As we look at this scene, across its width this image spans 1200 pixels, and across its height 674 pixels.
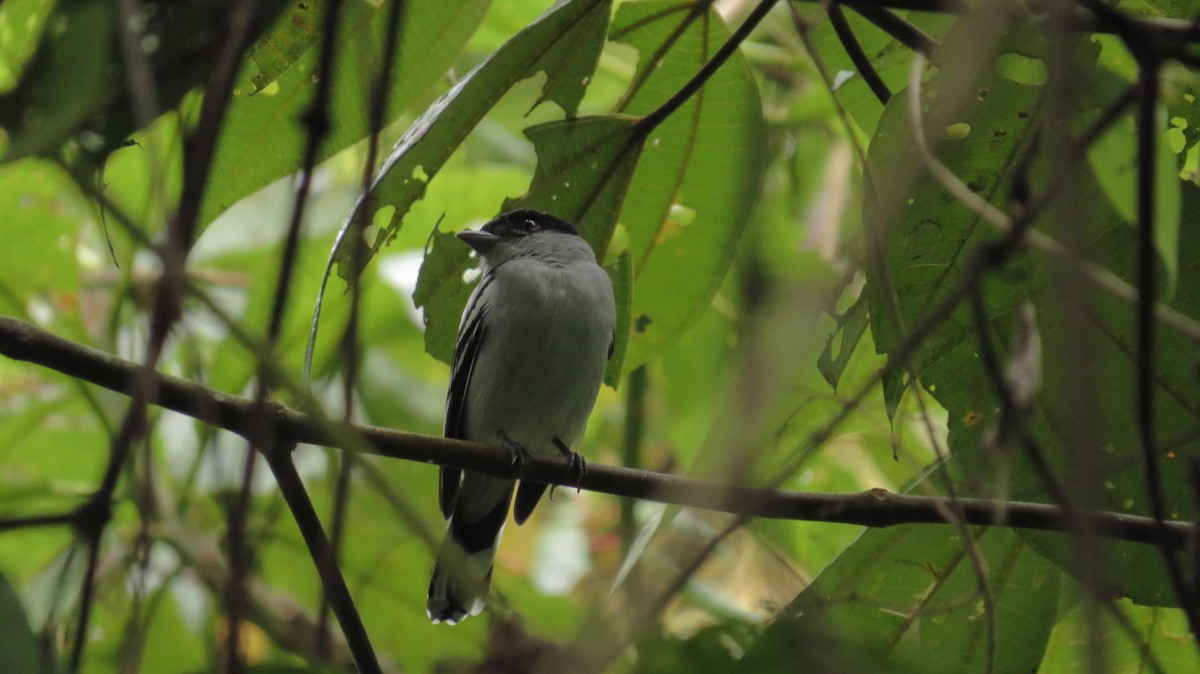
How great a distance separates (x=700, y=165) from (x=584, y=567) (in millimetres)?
3129

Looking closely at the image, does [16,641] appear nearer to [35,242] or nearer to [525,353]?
[525,353]

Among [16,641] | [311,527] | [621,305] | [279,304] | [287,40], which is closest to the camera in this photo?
[279,304]

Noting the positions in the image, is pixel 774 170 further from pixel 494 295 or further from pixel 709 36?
pixel 709 36

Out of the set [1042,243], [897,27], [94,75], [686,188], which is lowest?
[686,188]

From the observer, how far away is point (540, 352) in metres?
4.07

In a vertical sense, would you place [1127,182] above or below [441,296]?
above

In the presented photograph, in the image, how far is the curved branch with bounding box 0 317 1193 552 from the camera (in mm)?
2023

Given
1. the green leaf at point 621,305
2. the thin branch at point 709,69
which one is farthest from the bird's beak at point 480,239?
the thin branch at point 709,69

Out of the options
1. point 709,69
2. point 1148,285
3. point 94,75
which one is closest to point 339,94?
point 709,69

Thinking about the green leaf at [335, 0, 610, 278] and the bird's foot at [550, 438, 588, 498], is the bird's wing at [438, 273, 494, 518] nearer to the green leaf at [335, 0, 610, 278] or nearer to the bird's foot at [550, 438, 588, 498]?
the bird's foot at [550, 438, 588, 498]

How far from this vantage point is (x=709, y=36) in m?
3.10

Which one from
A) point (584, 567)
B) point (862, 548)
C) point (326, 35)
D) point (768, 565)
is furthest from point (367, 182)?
point (584, 567)

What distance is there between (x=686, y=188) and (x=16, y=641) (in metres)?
2.21

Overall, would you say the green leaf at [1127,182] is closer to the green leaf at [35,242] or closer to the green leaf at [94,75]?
the green leaf at [94,75]
